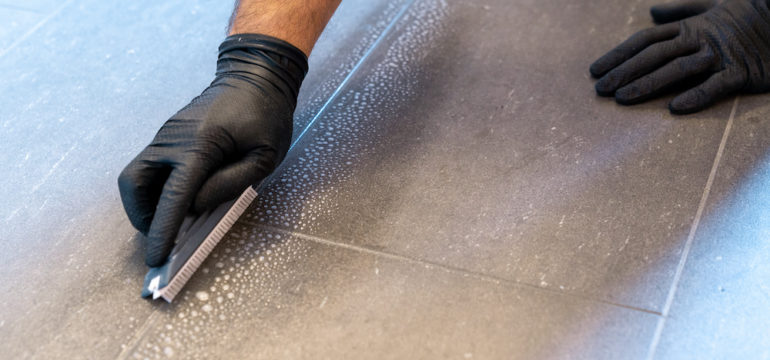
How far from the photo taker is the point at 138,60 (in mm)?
1678

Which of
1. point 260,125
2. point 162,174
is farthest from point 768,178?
point 162,174

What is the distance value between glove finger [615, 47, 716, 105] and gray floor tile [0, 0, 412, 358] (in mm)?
679

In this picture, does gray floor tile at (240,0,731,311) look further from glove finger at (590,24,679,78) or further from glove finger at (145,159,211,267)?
glove finger at (145,159,211,267)

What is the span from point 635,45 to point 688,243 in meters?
0.56

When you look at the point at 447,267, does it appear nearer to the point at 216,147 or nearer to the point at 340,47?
the point at 216,147

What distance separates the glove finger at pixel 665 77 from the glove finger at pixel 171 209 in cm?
93

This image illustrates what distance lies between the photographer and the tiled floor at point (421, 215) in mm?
1033

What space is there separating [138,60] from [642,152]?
1.26 m

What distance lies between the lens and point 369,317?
1056 mm

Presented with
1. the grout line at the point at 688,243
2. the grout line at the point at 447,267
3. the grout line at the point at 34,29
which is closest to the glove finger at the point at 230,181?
the grout line at the point at 447,267

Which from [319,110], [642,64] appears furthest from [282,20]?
[642,64]

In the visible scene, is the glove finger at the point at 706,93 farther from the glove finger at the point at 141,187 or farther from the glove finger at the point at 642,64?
the glove finger at the point at 141,187

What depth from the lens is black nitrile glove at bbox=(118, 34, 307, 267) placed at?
1080mm

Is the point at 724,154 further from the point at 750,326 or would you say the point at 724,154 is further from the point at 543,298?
the point at 543,298
